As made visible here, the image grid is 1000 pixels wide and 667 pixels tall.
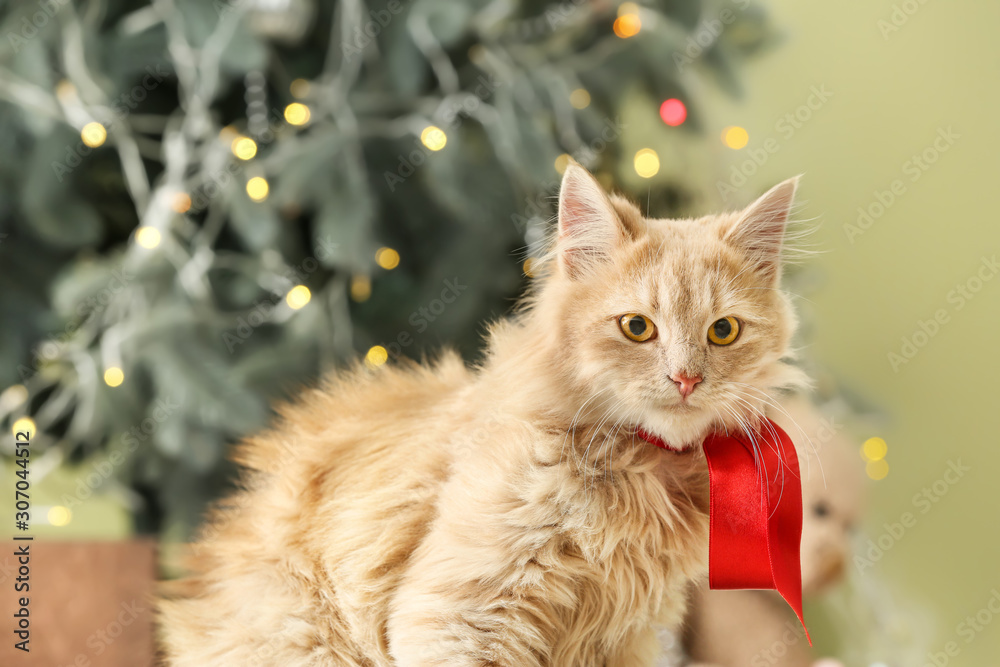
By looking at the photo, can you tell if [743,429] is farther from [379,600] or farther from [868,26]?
[868,26]

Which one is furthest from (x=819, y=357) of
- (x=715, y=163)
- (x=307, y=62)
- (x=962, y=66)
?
(x=307, y=62)

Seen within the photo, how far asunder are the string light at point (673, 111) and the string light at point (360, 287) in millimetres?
705

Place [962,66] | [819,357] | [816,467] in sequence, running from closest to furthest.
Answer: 1. [816,467]
2. [962,66]
3. [819,357]

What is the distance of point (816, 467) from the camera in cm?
122

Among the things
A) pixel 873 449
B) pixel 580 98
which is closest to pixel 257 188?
pixel 580 98

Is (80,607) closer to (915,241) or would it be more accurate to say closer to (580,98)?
(580,98)

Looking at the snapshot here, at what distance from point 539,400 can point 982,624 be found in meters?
1.75

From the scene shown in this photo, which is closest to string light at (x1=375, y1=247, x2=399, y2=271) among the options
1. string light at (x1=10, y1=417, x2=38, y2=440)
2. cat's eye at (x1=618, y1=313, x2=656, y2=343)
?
string light at (x1=10, y1=417, x2=38, y2=440)

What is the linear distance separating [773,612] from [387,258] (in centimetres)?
98

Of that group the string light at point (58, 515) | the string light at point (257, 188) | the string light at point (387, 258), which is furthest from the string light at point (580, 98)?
Answer: the string light at point (58, 515)

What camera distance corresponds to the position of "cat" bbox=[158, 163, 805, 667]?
63cm

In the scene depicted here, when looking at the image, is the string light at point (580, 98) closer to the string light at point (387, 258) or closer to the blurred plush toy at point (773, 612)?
the string light at point (387, 258)

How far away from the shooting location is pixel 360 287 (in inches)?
59.1

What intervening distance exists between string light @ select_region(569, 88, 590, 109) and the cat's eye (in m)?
0.83
